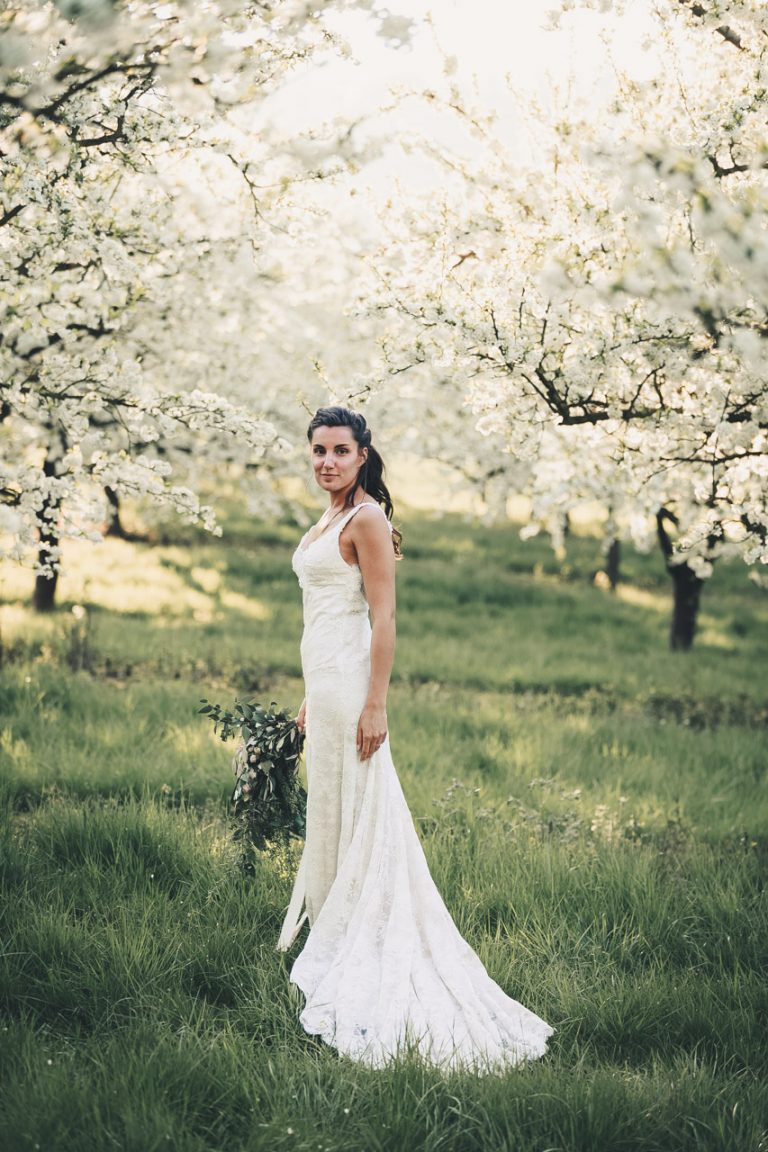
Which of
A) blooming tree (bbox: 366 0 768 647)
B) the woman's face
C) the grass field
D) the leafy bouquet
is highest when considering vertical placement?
blooming tree (bbox: 366 0 768 647)

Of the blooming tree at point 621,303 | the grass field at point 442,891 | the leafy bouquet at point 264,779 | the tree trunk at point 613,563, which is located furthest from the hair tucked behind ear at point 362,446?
the tree trunk at point 613,563

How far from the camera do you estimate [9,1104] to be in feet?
9.72

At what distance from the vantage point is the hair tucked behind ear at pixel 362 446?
13.2 feet

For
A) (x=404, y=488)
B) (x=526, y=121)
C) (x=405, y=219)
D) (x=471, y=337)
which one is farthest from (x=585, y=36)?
(x=404, y=488)

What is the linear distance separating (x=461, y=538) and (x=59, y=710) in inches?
518

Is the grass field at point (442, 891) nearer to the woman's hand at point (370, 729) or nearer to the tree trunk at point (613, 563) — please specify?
the woman's hand at point (370, 729)

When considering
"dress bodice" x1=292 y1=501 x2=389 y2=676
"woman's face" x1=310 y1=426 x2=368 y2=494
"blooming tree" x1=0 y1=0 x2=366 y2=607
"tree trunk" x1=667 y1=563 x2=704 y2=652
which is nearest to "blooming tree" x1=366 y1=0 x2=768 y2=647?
"blooming tree" x1=0 y1=0 x2=366 y2=607

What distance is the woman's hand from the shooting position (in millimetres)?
3916

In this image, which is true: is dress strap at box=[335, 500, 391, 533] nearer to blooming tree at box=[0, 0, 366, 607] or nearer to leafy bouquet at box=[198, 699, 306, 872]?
leafy bouquet at box=[198, 699, 306, 872]

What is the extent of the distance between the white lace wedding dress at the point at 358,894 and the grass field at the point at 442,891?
0.62 ft

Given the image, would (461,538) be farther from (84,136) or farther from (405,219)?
(84,136)

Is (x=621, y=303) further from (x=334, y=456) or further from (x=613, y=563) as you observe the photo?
(x=613, y=563)

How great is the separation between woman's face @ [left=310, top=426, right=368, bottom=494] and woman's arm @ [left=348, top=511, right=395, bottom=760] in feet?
0.73

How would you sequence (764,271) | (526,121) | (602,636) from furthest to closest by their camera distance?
(602,636) < (526,121) < (764,271)
